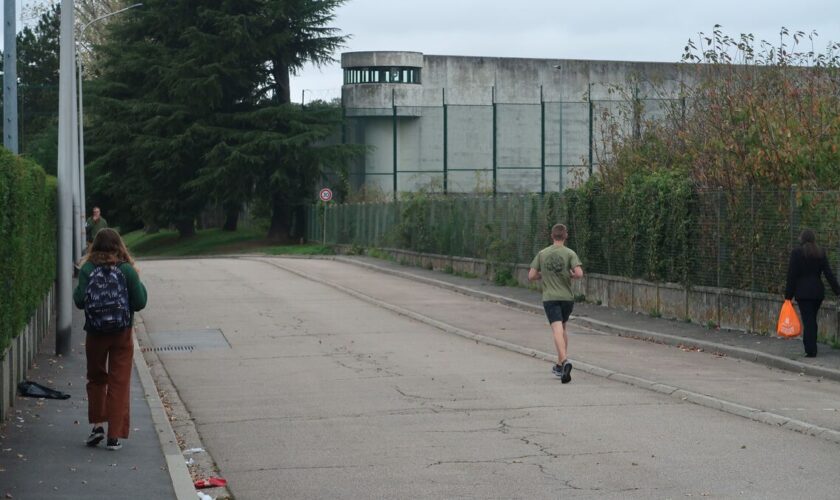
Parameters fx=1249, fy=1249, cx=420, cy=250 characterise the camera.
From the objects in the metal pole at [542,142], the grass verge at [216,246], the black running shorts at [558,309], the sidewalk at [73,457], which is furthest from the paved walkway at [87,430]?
the grass verge at [216,246]

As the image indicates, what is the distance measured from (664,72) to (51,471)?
6138cm

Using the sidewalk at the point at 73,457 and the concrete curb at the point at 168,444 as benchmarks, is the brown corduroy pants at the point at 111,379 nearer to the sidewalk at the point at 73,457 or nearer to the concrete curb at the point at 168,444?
the sidewalk at the point at 73,457

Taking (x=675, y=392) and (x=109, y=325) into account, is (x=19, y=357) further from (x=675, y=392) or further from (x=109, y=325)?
(x=675, y=392)

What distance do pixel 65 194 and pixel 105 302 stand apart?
305 inches

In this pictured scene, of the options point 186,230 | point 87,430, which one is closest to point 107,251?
point 87,430

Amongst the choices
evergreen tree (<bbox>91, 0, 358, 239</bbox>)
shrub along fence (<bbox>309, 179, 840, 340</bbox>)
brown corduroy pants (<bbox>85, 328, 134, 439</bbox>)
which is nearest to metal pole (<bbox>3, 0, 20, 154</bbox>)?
shrub along fence (<bbox>309, 179, 840, 340</bbox>)

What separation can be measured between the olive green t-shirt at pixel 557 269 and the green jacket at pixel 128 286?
6.03 metres

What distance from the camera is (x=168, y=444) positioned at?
10422mm

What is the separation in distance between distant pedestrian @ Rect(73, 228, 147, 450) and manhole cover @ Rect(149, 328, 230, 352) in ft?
27.3

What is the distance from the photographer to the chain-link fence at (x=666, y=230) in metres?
19.1

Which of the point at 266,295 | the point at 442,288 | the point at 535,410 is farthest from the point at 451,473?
the point at 442,288

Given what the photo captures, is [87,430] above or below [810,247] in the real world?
below

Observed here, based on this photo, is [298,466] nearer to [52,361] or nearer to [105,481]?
[105,481]

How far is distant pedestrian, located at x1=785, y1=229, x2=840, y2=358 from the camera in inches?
650
